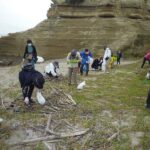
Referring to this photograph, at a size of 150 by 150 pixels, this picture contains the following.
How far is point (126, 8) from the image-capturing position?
1880 inches

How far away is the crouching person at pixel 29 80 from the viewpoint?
13.5m

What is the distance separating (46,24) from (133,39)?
10.3m

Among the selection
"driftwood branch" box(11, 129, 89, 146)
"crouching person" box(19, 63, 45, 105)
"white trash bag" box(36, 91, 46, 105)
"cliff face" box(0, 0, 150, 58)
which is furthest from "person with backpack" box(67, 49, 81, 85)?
"cliff face" box(0, 0, 150, 58)

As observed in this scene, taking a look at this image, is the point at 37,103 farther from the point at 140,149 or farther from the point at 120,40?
the point at 120,40

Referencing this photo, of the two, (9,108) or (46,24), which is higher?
(46,24)

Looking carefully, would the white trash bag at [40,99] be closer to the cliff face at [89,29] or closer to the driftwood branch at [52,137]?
the driftwood branch at [52,137]

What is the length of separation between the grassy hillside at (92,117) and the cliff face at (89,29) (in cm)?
2308

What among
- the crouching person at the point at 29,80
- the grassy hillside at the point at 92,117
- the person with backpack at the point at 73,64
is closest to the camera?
the grassy hillside at the point at 92,117

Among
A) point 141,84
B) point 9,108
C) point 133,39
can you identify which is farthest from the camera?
point 133,39

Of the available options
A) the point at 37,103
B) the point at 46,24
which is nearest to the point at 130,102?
the point at 37,103

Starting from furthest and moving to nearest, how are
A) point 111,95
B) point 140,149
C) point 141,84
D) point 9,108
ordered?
point 141,84
point 111,95
point 9,108
point 140,149

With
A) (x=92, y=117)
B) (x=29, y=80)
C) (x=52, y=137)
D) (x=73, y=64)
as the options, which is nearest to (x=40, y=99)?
(x=29, y=80)

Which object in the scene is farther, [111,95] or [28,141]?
[111,95]

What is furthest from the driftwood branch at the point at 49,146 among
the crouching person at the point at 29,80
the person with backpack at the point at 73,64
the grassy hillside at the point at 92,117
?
the person with backpack at the point at 73,64
